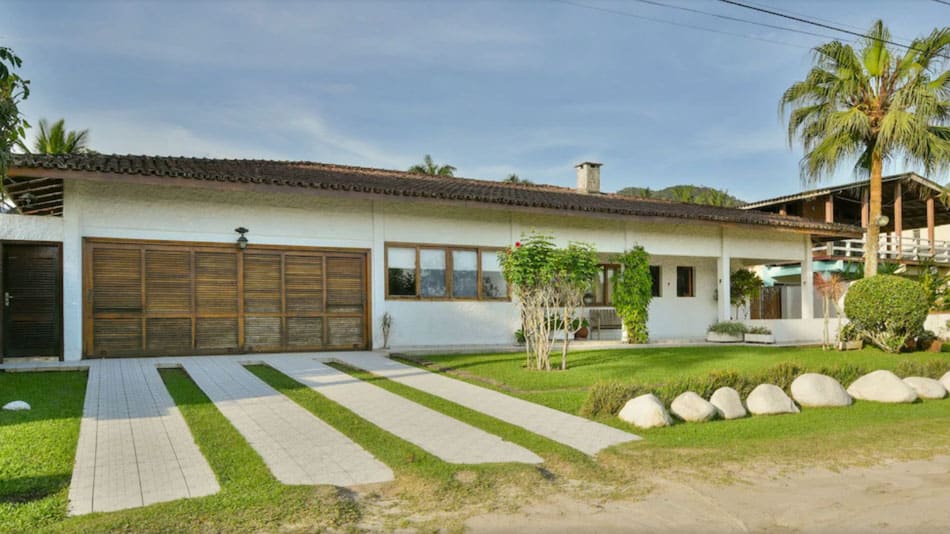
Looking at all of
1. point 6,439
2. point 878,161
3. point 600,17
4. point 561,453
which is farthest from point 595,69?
point 6,439

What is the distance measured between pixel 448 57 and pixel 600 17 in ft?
21.6

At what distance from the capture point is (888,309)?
15461 millimetres

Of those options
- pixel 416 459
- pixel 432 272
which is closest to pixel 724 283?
pixel 432 272

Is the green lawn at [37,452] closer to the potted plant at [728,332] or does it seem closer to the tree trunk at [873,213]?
the potted plant at [728,332]

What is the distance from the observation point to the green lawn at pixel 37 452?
4180 millimetres

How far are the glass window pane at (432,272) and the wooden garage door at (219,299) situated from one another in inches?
57.5

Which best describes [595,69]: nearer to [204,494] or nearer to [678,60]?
[678,60]

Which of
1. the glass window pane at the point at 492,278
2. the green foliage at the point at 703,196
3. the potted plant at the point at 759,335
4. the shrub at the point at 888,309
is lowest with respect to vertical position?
the potted plant at the point at 759,335

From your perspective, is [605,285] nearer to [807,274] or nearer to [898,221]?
[807,274]

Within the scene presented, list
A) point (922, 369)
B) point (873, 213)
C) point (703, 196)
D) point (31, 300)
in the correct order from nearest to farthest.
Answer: point (922, 369) < point (31, 300) < point (873, 213) < point (703, 196)

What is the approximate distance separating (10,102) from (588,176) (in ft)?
64.3

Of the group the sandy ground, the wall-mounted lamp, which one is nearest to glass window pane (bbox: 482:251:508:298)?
the wall-mounted lamp

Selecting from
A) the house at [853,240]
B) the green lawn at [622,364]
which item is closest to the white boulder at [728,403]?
the green lawn at [622,364]

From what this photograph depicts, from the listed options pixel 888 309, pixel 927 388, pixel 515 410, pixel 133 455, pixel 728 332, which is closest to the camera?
pixel 133 455
